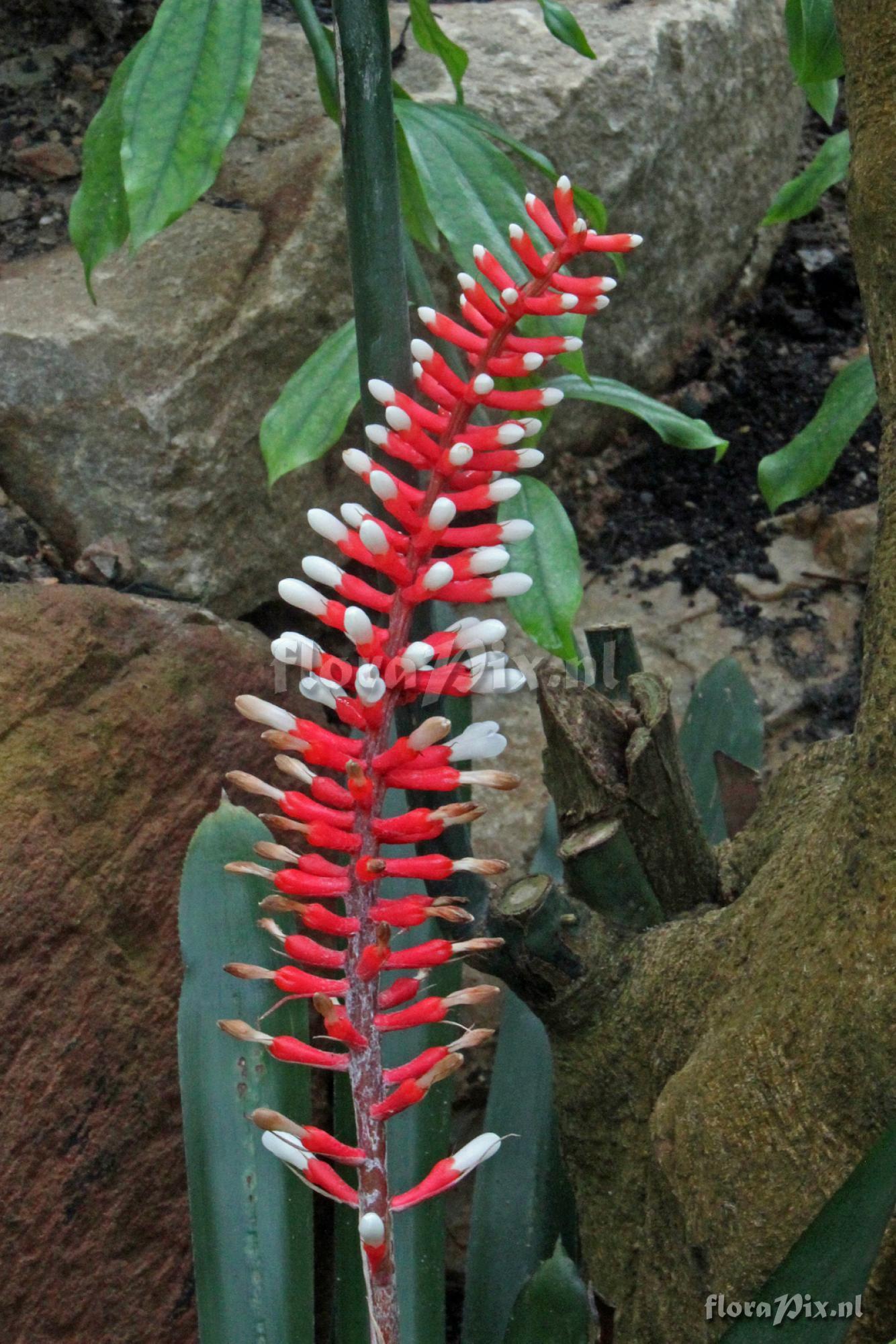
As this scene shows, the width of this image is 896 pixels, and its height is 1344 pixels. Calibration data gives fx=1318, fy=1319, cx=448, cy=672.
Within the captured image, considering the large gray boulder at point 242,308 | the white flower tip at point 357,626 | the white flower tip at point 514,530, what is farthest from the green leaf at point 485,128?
the white flower tip at point 357,626

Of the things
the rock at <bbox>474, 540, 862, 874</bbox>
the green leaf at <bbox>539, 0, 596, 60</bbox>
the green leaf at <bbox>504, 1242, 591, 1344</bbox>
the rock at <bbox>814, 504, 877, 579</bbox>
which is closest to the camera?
the green leaf at <bbox>504, 1242, 591, 1344</bbox>

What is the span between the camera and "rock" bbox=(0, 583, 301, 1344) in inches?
45.9

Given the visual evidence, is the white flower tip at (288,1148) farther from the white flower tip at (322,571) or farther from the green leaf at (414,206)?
the green leaf at (414,206)

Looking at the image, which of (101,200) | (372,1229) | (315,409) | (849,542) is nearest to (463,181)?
(315,409)

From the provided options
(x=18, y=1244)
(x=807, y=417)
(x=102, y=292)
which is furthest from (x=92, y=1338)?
(x=807, y=417)

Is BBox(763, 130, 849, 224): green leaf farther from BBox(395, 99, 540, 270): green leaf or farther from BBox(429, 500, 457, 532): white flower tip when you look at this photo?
BBox(429, 500, 457, 532): white flower tip

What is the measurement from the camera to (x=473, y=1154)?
667mm

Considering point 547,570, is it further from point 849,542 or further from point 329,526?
point 849,542

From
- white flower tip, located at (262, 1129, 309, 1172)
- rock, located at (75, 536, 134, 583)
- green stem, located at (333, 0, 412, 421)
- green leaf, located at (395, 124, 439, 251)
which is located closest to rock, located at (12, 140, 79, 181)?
rock, located at (75, 536, 134, 583)

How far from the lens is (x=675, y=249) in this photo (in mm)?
2055

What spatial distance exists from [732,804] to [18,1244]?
0.80 meters

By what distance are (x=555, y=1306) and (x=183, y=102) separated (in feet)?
3.05

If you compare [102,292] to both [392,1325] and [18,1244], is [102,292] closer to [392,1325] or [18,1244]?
[18,1244]

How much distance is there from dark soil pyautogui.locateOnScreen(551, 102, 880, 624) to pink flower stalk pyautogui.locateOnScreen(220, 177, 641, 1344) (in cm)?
120
